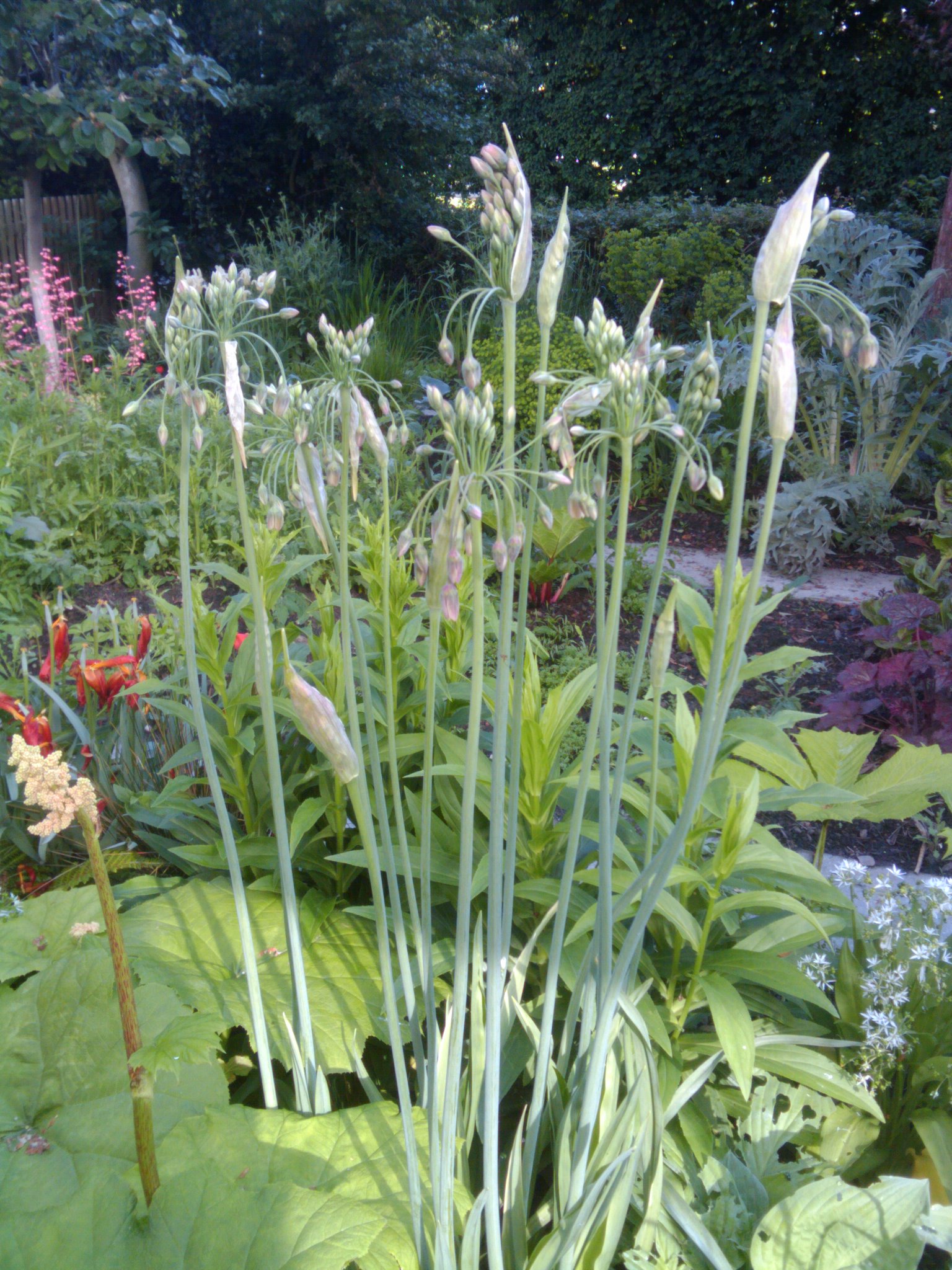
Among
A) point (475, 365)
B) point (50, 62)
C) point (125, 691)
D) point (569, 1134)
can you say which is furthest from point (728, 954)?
point (50, 62)

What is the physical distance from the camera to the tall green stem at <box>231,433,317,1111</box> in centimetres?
110

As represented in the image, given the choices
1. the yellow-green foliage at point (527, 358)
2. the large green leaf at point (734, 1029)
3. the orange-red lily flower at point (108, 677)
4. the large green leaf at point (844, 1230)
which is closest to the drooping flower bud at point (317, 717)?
the large green leaf at point (734, 1029)

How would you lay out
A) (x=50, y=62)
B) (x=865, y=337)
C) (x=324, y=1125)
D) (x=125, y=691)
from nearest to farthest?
(x=865, y=337) < (x=324, y=1125) < (x=125, y=691) < (x=50, y=62)

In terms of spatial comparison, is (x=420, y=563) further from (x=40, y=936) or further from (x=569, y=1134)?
(x=40, y=936)

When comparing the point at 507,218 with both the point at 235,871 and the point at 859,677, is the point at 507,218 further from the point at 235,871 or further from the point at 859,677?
the point at 859,677

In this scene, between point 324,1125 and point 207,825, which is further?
point 207,825

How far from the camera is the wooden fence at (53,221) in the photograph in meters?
9.36

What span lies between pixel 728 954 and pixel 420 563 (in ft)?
3.20

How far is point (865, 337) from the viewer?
94 cm

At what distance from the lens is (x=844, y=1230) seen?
123 cm

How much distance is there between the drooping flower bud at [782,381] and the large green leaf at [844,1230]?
109cm

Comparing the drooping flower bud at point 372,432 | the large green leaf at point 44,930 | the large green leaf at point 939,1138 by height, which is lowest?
the large green leaf at point 939,1138

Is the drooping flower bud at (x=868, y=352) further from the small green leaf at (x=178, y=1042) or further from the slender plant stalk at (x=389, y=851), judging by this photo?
the small green leaf at (x=178, y=1042)

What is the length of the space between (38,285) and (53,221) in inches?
185
